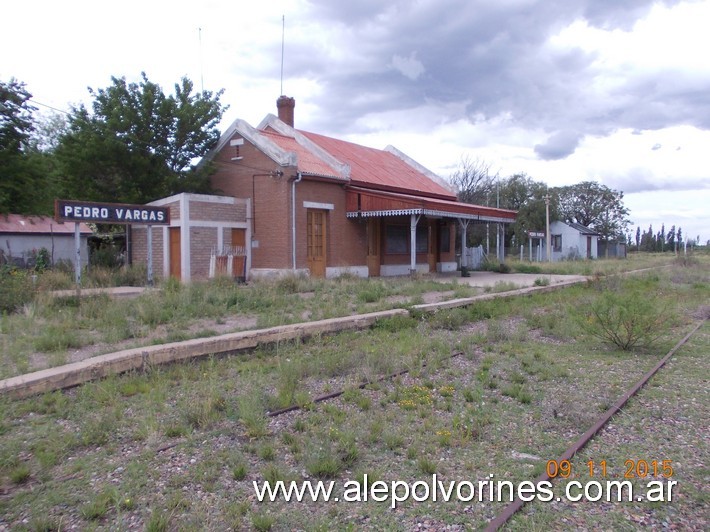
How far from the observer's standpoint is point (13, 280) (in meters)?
12.3

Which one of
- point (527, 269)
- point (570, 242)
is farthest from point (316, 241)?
point (570, 242)

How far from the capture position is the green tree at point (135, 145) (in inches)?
819

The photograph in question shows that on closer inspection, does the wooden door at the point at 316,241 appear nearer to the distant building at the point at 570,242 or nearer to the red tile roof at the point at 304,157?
the red tile roof at the point at 304,157

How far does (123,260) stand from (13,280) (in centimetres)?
1089

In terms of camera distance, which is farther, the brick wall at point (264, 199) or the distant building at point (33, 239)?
the distant building at point (33, 239)

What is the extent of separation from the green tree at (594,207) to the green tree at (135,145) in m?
47.8

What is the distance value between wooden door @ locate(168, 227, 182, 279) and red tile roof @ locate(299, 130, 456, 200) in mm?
7127

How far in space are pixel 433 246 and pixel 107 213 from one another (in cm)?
1583

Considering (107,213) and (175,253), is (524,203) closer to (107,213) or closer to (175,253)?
(175,253)

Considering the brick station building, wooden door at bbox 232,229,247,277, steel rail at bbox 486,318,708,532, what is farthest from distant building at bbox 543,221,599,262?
steel rail at bbox 486,318,708,532

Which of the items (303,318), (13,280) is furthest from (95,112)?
(303,318)

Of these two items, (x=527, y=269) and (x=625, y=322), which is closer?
(x=625, y=322)

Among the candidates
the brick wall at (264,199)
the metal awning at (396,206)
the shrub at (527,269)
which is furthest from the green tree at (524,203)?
the brick wall at (264,199)

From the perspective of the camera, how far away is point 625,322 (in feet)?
31.2
